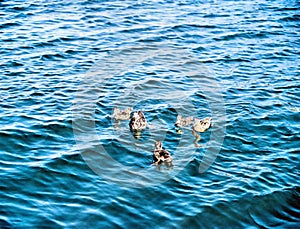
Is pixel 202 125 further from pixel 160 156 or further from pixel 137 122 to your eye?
pixel 160 156

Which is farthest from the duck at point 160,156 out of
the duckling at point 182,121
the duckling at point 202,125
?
the duckling at point 182,121

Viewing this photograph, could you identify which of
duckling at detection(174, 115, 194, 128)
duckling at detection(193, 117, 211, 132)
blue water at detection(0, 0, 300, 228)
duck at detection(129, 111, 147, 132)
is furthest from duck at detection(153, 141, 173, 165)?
duckling at detection(174, 115, 194, 128)

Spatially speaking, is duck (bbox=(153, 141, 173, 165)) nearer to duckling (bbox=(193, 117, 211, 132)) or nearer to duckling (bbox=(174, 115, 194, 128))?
duckling (bbox=(193, 117, 211, 132))

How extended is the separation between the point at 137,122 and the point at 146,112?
6.17 ft

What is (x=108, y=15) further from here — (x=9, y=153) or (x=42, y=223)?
(x=42, y=223)

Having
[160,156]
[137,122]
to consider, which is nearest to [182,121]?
[137,122]

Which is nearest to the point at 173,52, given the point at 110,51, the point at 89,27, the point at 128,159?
the point at 110,51

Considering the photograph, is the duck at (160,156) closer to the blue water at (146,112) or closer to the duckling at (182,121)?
the blue water at (146,112)

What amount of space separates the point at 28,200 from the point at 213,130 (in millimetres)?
7199

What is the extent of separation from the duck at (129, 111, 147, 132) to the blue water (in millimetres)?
334

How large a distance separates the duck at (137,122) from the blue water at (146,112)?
0.33 meters

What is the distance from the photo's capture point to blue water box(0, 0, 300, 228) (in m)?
16.3

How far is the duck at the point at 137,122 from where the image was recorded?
1989 cm

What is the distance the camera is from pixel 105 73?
24.9m
